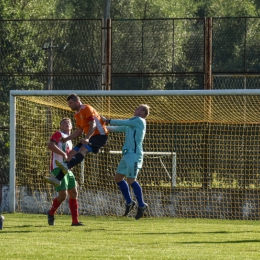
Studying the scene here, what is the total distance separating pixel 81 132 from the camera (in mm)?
13367

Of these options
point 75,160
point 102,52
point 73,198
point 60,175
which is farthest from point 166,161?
point 60,175

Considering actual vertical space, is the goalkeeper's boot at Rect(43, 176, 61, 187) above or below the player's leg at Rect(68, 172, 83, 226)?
above

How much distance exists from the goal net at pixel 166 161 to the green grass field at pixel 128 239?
991 millimetres

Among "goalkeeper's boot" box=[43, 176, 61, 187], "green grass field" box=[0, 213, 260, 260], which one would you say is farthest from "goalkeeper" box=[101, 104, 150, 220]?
"goalkeeper's boot" box=[43, 176, 61, 187]

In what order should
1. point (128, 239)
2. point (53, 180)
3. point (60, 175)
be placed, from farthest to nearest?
point (60, 175) < point (53, 180) < point (128, 239)

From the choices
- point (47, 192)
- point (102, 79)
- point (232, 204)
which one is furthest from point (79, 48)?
point (232, 204)

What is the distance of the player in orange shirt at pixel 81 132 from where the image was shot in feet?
42.9

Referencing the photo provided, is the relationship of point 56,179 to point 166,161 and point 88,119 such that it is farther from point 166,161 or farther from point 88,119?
point 166,161

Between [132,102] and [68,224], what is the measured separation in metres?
4.23

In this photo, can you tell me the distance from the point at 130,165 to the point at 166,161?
4033 mm

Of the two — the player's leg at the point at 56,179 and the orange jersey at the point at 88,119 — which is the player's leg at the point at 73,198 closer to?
the player's leg at the point at 56,179

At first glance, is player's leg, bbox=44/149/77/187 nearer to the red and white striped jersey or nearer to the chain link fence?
the red and white striped jersey

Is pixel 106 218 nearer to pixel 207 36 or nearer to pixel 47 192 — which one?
pixel 47 192

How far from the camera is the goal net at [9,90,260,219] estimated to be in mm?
16875
